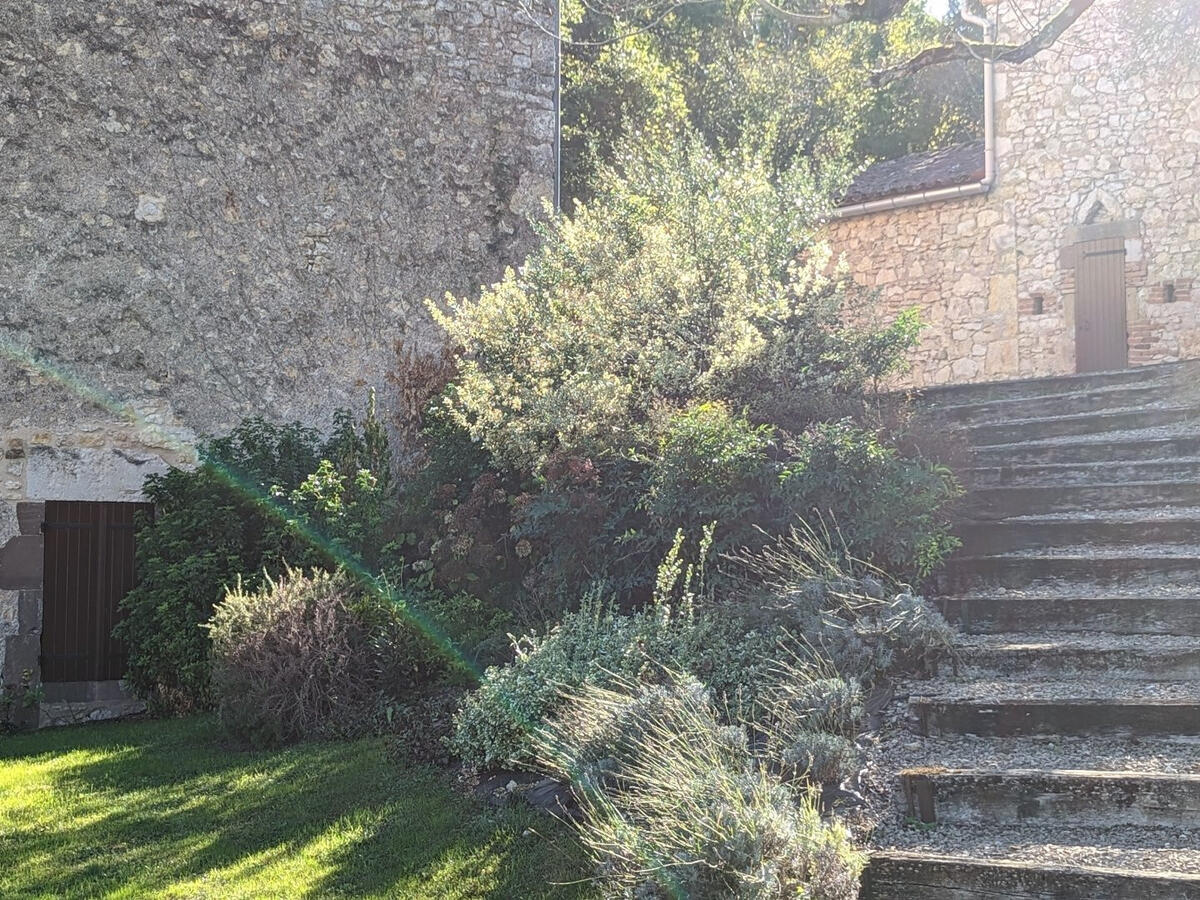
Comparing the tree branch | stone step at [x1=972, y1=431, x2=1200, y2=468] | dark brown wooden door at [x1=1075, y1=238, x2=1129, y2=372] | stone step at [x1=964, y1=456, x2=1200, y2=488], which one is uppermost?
the tree branch

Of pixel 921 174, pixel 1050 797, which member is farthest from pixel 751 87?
pixel 1050 797

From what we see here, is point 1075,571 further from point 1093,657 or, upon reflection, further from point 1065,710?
point 1065,710

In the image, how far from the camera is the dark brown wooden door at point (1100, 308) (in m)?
13.4

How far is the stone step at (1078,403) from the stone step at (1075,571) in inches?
94.6

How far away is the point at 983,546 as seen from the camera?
643cm

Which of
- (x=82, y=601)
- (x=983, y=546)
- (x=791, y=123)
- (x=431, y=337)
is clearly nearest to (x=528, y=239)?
(x=431, y=337)

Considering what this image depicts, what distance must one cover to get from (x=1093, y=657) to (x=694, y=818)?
7.81 ft

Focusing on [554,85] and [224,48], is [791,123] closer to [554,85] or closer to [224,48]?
[554,85]

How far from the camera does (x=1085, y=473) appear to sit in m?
7.14

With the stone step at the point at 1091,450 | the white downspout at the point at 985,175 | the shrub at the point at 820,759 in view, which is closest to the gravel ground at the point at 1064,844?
the shrub at the point at 820,759

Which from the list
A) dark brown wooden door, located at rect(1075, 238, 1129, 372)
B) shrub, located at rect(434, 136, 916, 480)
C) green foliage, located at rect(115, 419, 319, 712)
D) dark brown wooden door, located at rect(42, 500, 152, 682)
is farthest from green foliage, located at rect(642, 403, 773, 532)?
dark brown wooden door, located at rect(1075, 238, 1129, 372)

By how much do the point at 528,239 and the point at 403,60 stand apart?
1727 mm

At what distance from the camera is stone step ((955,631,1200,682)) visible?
4.98 m

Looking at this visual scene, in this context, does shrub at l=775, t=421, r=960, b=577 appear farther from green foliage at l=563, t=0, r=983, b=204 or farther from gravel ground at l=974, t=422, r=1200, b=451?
green foliage at l=563, t=0, r=983, b=204
